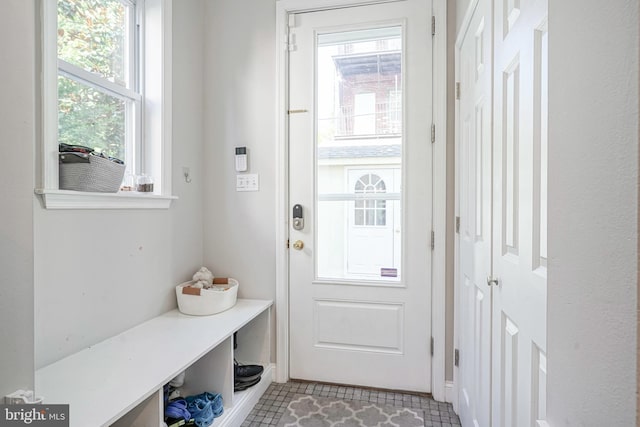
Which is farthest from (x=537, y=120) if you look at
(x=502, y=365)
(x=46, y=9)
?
(x=46, y=9)

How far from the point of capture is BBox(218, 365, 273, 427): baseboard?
5.36ft

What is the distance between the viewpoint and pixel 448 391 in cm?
195

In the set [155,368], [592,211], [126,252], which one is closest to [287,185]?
[126,252]

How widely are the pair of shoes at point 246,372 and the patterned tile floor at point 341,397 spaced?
137 millimetres

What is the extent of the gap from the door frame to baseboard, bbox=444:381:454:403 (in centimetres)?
2

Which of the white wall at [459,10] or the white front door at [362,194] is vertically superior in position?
the white wall at [459,10]

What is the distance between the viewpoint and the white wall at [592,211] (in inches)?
15.3

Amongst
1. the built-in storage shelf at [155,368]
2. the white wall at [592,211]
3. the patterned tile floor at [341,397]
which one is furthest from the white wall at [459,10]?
the patterned tile floor at [341,397]

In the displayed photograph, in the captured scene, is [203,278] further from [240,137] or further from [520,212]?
[520,212]

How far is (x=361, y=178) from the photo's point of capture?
2092mm

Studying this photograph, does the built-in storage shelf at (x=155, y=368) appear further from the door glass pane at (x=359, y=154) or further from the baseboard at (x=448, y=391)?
the baseboard at (x=448, y=391)

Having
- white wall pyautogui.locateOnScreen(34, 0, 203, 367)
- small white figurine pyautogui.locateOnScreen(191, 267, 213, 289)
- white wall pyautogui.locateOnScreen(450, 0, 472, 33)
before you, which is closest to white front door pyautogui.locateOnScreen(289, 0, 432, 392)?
white wall pyautogui.locateOnScreen(450, 0, 472, 33)

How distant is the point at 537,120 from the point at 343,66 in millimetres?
1513

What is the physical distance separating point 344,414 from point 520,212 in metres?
1.46
